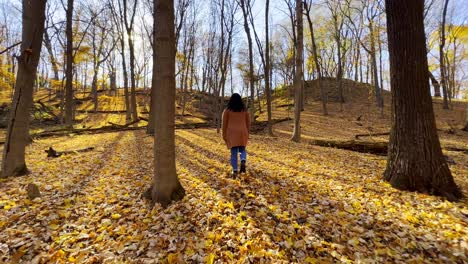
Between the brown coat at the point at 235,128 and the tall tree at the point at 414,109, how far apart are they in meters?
3.07

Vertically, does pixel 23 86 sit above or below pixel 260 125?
above

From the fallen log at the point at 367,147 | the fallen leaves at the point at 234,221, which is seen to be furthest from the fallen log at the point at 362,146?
the fallen leaves at the point at 234,221

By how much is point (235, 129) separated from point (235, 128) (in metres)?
0.02

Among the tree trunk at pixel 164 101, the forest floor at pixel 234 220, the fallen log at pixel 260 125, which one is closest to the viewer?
the forest floor at pixel 234 220

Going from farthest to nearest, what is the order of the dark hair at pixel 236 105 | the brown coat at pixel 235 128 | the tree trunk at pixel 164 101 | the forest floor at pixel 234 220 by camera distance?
the dark hair at pixel 236 105 → the brown coat at pixel 235 128 → the tree trunk at pixel 164 101 → the forest floor at pixel 234 220

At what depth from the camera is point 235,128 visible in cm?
491

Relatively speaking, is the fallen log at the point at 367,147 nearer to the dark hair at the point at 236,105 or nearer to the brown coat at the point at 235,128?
the brown coat at the point at 235,128

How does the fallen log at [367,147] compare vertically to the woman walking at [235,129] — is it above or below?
below

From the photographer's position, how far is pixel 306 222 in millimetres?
3070

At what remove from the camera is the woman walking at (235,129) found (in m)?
4.88

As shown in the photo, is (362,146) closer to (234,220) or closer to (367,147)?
(367,147)

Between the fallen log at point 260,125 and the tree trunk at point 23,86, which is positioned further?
the fallen log at point 260,125

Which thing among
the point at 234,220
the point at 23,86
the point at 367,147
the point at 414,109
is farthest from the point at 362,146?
the point at 23,86

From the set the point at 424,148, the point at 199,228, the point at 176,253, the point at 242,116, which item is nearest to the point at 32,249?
the point at 176,253
